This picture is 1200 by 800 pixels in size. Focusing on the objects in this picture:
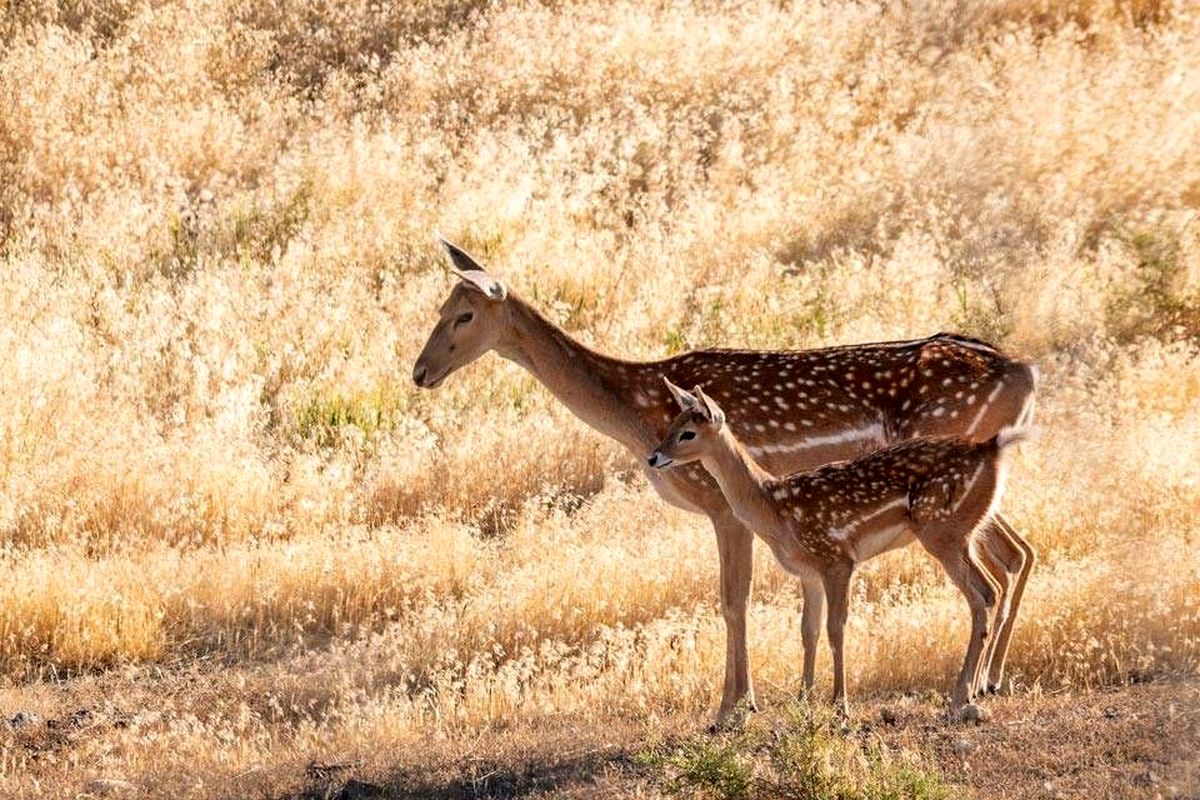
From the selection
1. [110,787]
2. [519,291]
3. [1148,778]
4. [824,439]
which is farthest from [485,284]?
[519,291]

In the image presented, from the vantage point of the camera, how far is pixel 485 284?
33.7 feet

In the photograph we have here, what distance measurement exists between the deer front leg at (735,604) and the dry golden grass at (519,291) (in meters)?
0.27

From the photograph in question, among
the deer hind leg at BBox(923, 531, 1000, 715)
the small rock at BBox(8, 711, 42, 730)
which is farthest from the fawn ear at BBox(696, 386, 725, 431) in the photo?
the small rock at BBox(8, 711, 42, 730)

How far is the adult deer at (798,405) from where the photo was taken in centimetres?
988

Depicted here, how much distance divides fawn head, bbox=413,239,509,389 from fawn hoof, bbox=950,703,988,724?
3.30m

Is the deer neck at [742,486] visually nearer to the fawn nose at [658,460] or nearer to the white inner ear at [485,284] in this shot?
the fawn nose at [658,460]

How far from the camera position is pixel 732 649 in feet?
32.2

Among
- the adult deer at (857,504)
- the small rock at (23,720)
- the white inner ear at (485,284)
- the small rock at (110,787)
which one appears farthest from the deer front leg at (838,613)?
the small rock at (23,720)

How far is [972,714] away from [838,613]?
0.84 metres

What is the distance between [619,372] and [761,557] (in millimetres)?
2714

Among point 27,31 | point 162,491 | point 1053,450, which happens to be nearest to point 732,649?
point 1053,450

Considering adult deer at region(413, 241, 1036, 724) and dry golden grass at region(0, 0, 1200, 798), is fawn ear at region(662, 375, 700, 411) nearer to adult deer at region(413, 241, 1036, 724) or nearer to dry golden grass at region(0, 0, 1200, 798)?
adult deer at region(413, 241, 1036, 724)

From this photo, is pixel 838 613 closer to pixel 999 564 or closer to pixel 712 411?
pixel 712 411

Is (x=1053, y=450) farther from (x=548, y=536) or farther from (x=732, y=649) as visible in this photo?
(x=732, y=649)
